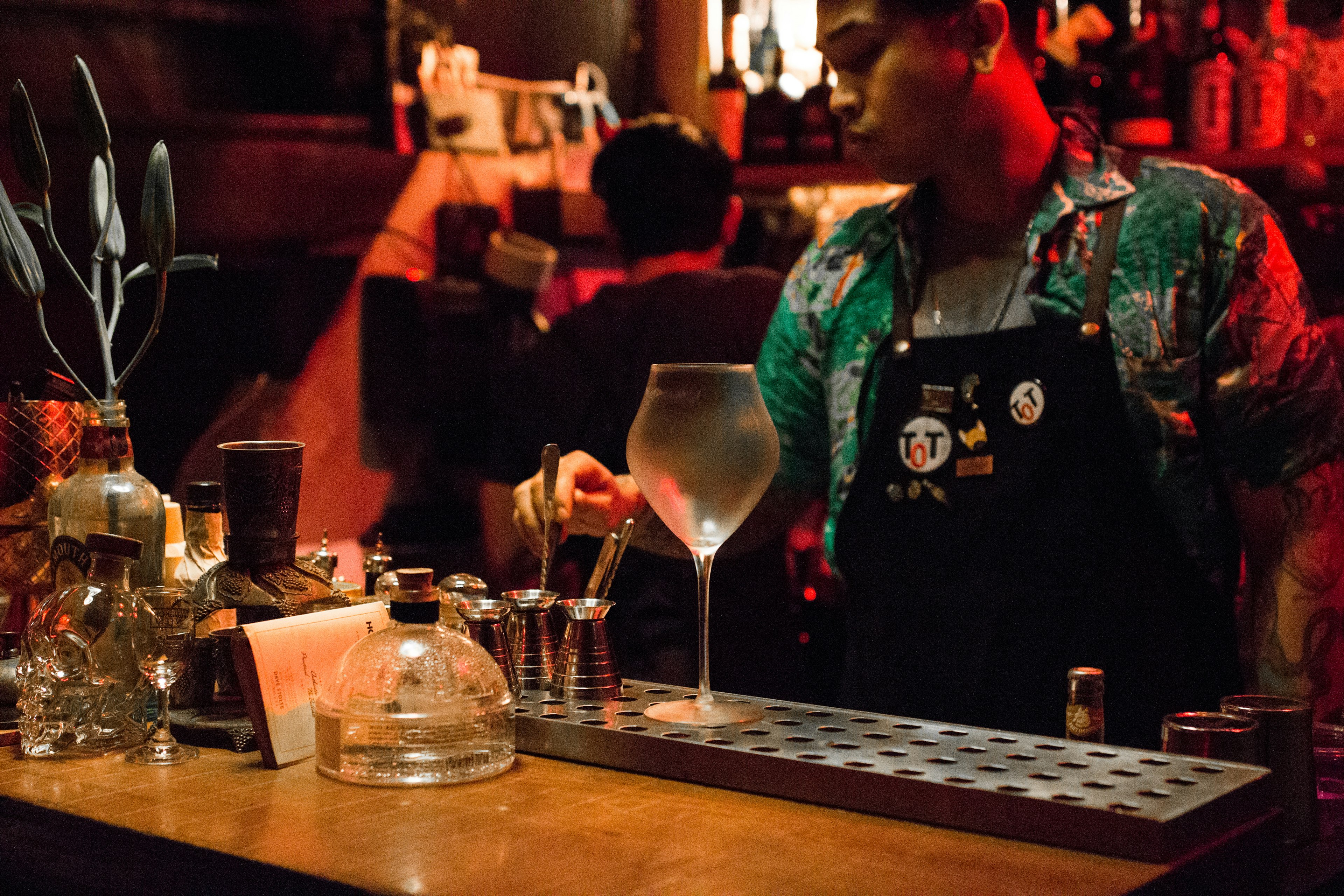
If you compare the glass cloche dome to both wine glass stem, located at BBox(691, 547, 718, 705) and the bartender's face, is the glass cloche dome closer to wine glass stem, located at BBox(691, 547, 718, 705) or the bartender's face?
wine glass stem, located at BBox(691, 547, 718, 705)

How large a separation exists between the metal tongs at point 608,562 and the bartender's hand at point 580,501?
0.09m

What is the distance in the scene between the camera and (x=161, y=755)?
105 centimetres

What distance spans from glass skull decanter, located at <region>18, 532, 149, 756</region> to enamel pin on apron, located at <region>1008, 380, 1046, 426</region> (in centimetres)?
102

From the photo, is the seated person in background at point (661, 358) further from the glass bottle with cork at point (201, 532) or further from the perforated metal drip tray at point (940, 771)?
the perforated metal drip tray at point (940, 771)

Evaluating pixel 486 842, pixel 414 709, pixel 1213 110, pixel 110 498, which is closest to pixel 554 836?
pixel 486 842

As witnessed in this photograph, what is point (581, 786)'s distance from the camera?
95 centimetres

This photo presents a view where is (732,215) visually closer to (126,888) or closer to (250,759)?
(250,759)

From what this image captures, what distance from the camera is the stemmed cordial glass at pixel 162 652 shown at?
1.06m

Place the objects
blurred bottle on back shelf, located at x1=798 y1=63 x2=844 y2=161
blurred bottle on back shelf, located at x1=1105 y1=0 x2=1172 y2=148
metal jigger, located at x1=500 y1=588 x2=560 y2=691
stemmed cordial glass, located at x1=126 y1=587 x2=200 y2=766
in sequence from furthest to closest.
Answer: blurred bottle on back shelf, located at x1=798 y1=63 x2=844 y2=161, blurred bottle on back shelf, located at x1=1105 y1=0 x2=1172 y2=148, metal jigger, located at x1=500 y1=588 x2=560 y2=691, stemmed cordial glass, located at x1=126 y1=587 x2=200 y2=766

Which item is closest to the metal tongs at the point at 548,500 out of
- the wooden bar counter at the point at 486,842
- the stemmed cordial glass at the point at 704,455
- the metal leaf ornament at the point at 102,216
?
the stemmed cordial glass at the point at 704,455

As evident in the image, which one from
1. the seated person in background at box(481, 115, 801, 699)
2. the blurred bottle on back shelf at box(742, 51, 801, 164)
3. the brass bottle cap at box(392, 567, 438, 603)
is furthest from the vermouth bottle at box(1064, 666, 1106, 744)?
the blurred bottle on back shelf at box(742, 51, 801, 164)

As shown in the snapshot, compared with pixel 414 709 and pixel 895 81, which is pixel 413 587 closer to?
pixel 414 709

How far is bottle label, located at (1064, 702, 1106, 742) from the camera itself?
3.43ft

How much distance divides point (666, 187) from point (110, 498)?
1.72 meters
